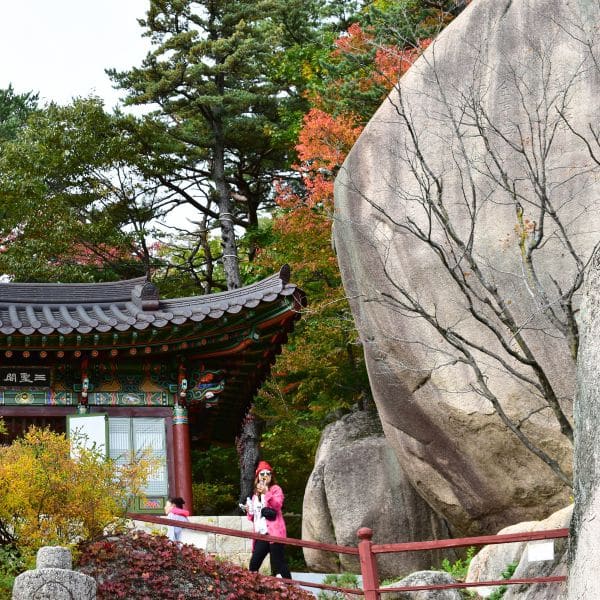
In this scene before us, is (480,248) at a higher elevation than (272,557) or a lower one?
higher

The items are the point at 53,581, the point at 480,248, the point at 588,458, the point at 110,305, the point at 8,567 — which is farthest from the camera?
the point at 110,305

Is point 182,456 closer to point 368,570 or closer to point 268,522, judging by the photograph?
point 268,522

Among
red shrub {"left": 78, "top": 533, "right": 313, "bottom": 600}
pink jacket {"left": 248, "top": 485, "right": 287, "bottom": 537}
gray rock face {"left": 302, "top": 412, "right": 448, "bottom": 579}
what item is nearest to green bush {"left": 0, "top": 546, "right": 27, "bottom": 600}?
red shrub {"left": 78, "top": 533, "right": 313, "bottom": 600}

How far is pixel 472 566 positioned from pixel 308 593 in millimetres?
2287

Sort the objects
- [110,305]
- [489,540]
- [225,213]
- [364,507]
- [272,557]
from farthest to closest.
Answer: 1. [225,213]
2. [110,305]
3. [364,507]
4. [272,557]
5. [489,540]

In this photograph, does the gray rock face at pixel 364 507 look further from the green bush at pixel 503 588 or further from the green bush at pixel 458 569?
the green bush at pixel 503 588

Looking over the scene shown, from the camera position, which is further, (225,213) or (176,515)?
(225,213)

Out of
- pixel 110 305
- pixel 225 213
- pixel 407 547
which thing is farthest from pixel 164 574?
pixel 225 213

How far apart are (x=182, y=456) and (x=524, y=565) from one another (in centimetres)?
755

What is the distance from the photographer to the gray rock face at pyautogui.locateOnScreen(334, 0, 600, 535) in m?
13.4

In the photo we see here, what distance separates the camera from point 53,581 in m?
7.67

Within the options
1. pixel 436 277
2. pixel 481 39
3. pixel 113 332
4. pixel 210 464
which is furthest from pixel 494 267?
pixel 210 464

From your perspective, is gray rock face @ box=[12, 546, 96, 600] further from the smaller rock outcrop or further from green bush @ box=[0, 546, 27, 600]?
the smaller rock outcrop

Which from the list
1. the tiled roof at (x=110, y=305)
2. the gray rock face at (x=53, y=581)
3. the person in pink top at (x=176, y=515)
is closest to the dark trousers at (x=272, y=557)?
the person in pink top at (x=176, y=515)
